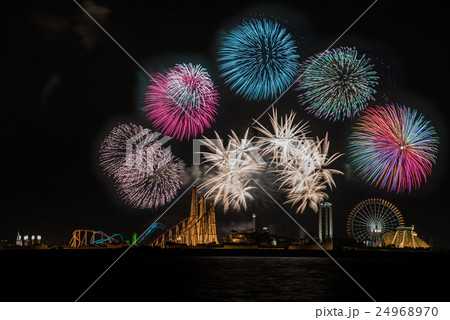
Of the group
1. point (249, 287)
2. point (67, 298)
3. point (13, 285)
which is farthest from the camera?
point (13, 285)

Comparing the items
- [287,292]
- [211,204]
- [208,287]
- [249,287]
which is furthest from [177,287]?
[211,204]

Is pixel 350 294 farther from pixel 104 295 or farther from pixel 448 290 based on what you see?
pixel 104 295

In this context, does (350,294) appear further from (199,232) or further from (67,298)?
(199,232)

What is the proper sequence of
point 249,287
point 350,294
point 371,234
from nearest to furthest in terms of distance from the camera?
point 350,294, point 249,287, point 371,234

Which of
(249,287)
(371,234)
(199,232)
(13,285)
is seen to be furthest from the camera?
(199,232)

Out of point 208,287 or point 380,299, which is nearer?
point 380,299

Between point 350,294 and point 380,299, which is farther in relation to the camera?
point 350,294
